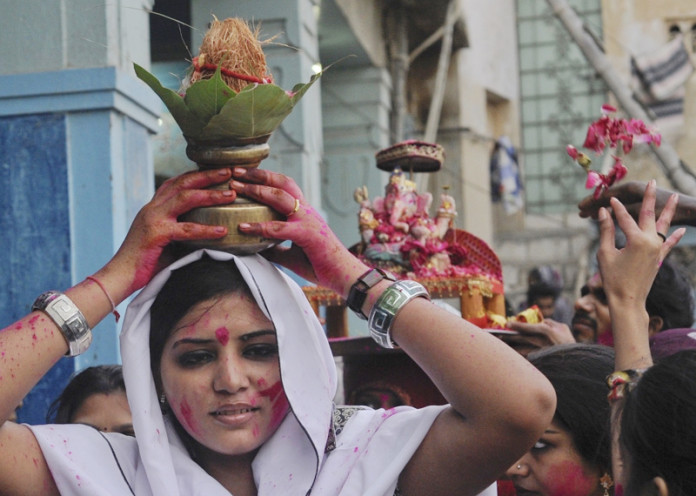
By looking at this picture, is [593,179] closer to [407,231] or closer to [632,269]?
[632,269]

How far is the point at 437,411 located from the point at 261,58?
2.84 feet

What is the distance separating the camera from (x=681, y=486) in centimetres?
164

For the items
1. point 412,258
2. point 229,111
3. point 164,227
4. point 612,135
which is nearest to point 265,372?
point 164,227

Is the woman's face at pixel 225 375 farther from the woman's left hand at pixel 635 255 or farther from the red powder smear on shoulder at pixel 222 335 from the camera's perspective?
the woman's left hand at pixel 635 255

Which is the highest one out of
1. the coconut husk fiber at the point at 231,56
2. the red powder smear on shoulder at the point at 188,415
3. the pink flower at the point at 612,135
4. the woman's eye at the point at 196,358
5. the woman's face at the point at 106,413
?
the coconut husk fiber at the point at 231,56

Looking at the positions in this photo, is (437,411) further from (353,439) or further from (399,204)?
(399,204)

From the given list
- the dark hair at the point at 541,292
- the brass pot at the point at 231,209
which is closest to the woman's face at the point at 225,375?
the brass pot at the point at 231,209

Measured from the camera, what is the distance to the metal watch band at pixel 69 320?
211 cm

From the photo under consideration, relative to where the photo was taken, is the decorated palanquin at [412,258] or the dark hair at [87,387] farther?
the decorated palanquin at [412,258]

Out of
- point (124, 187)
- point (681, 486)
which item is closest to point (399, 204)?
point (124, 187)

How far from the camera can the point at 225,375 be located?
215 centimetres

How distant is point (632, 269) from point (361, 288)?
0.63 metres

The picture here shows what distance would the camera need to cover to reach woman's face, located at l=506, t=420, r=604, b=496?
98.4 inches

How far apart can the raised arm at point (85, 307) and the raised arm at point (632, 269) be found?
2.91ft
